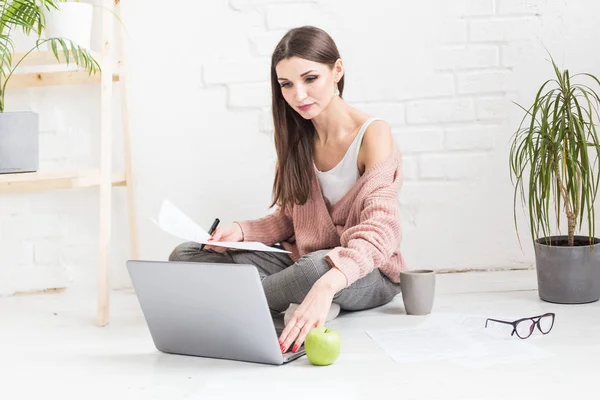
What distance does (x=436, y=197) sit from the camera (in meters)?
2.67

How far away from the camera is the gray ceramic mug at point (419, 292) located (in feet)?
6.77

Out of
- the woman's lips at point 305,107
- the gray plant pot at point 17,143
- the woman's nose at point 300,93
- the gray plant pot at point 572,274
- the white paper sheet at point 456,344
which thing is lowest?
the white paper sheet at point 456,344

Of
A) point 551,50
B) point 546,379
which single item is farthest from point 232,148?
point 546,379

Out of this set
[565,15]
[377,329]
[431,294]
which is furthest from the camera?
[565,15]

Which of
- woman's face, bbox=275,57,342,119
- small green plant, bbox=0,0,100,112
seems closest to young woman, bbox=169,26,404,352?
woman's face, bbox=275,57,342,119

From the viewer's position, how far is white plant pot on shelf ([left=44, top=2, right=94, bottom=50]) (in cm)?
212

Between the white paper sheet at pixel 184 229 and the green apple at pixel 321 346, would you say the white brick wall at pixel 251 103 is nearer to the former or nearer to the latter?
the white paper sheet at pixel 184 229

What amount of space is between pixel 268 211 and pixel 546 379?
131 centimetres

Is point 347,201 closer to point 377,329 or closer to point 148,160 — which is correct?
point 377,329

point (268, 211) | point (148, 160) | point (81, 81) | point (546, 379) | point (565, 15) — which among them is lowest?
point (546, 379)

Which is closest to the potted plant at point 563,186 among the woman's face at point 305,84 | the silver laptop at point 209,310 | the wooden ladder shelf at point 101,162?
the woman's face at point 305,84

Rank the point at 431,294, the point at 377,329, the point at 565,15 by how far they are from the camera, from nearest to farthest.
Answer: the point at 377,329
the point at 431,294
the point at 565,15

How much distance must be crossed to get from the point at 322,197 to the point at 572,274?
2.32ft

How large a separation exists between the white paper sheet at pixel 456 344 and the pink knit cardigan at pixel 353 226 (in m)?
0.18
